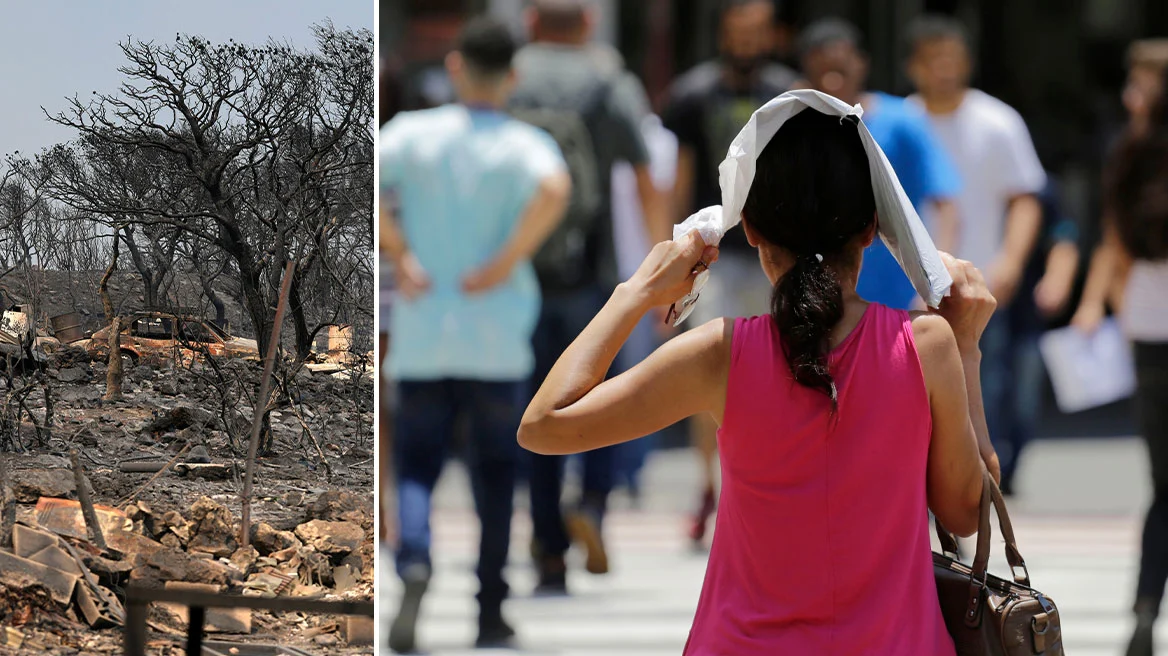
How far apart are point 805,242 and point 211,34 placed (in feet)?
11.1

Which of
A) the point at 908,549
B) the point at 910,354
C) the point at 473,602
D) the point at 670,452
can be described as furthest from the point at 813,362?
the point at 670,452

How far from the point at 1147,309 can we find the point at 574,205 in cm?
191

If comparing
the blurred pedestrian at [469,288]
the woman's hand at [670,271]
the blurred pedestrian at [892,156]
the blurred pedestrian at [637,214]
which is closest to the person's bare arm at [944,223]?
the blurred pedestrian at [892,156]

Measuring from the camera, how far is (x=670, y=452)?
22.1 feet

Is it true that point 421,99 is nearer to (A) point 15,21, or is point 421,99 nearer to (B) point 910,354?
(A) point 15,21

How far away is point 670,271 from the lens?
1.59m

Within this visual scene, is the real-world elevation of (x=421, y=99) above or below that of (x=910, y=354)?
above

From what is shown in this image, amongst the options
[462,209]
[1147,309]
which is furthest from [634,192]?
[1147,309]

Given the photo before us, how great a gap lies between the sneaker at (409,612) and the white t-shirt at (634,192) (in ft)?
5.43

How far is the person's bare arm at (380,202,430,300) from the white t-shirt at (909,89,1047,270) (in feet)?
7.36

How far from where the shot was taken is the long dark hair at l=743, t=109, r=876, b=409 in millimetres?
1549

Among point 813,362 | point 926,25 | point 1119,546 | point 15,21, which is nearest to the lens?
point 813,362

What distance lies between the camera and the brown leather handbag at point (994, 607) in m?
1.50

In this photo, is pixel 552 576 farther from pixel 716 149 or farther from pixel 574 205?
pixel 716 149
